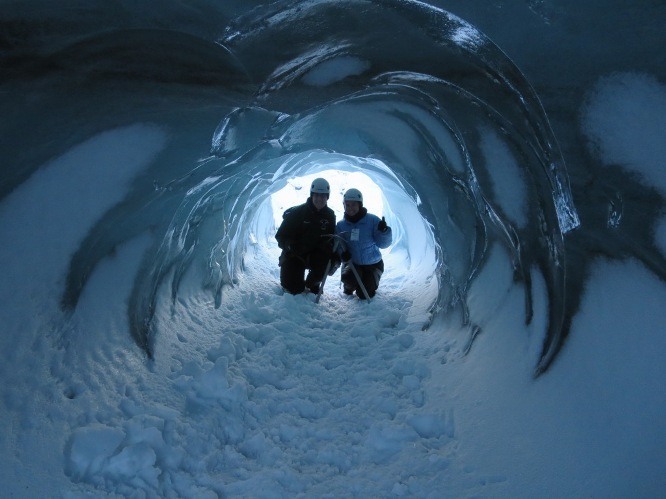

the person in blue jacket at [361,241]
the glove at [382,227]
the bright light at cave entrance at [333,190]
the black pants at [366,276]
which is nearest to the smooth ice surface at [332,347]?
the glove at [382,227]

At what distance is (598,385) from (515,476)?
0.73m

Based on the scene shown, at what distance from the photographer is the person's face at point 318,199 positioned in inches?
238

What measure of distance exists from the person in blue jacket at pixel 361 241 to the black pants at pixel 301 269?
1.11ft

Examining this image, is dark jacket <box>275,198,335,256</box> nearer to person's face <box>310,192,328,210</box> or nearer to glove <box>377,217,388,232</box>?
person's face <box>310,192,328,210</box>

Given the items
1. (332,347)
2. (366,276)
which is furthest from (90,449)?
(366,276)

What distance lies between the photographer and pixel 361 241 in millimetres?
6500

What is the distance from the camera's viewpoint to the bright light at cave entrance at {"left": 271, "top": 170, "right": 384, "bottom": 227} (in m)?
11.0

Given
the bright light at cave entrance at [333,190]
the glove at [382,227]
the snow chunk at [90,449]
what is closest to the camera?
the snow chunk at [90,449]

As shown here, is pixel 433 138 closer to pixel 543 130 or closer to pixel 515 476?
pixel 543 130

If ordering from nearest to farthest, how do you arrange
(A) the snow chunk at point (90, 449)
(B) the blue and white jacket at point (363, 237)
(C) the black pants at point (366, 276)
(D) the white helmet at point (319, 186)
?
(A) the snow chunk at point (90, 449) < (D) the white helmet at point (319, 186) < (B) the blue and white jacket at point (363, 237) < (C) the black pants at point (366, 276)

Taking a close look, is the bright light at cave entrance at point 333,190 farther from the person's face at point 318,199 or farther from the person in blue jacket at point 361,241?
the person's face at point 318,199

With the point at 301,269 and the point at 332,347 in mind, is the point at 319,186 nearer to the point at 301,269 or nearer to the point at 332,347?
the point at 301,269

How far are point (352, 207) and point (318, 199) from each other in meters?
0.52

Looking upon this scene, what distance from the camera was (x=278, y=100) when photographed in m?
3.71
